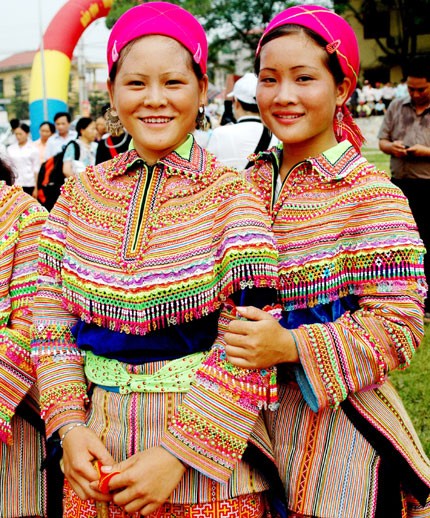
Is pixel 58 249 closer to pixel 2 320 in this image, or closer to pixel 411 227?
pixel 2 320

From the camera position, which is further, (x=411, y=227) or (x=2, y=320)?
(x=2, y=320)

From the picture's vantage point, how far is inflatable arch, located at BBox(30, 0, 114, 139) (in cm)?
1507

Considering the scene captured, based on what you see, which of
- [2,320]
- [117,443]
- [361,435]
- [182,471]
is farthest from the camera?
[2,320]

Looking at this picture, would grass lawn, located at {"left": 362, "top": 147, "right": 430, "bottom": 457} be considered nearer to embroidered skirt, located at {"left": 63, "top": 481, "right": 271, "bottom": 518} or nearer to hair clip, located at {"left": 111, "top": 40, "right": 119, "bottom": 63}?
embroidered skirt, located at {"left": 63, "top": 481, "right": 271, "bottom": 518}

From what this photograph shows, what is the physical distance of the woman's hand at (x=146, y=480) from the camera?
1493mm

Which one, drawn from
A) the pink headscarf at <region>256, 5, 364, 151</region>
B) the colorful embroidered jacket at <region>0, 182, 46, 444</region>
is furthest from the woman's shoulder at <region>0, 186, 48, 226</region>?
the pink headscarf at <region>256, 5, 364, 151</region>

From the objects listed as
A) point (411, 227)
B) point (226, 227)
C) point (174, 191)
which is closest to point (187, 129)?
point (174, 191)

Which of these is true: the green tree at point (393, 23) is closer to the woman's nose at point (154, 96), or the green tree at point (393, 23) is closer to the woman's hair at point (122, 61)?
the woman's hair at point (122, 61)

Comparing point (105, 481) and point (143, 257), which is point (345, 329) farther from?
point (105, 481)

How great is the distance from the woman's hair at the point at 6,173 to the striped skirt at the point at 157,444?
2.87 ft

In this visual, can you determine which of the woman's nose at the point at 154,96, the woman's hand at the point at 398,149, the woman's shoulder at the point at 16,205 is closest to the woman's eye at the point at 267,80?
the woman's nose at the point at 154,96

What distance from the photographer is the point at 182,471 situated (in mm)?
1540

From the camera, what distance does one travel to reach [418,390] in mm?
4254

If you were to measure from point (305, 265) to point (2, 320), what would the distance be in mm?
884
